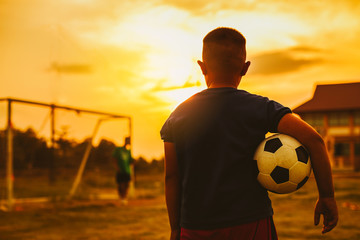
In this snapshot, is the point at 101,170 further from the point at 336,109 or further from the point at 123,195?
the point at 336,109

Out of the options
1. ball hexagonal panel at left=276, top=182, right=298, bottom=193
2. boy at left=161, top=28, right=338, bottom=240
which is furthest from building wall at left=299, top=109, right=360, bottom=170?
boy at left=161, top=28, right=338, bottom=240

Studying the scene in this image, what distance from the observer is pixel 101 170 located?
22.0m

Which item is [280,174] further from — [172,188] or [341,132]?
[341,132]

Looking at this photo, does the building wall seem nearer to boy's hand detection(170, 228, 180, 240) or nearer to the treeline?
the treeline

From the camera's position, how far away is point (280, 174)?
229cm

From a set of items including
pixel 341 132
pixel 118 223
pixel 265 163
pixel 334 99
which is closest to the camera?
pixel 265 163

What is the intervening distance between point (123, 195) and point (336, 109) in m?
33.6

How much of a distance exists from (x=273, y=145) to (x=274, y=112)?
8.7 inches

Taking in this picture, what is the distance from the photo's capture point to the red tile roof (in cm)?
4203

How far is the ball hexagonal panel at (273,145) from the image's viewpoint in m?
2.17

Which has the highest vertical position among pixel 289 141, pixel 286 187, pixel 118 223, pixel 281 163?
pixel 289 141

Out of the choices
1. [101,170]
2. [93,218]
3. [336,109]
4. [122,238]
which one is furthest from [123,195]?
[336,109]

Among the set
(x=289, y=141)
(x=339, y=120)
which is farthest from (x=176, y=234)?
(x=339, y=120)

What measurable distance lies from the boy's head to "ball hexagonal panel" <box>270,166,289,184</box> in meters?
0.53
